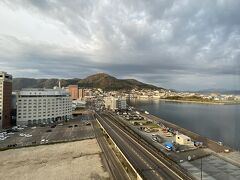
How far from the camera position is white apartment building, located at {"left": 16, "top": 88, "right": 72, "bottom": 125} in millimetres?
45250

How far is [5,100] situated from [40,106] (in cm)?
824

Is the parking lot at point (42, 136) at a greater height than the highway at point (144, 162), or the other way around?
the highway at point (144, 162)

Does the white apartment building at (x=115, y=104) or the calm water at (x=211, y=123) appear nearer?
the calm water at (x=211, y=123)

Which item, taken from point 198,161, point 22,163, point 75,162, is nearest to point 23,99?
point 22,163

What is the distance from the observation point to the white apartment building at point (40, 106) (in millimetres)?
45250

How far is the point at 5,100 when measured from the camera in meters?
41.1

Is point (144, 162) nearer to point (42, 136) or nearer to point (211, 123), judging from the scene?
point (42, 136)

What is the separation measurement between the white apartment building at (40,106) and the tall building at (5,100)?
2.59 meters

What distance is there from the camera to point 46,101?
4872cm

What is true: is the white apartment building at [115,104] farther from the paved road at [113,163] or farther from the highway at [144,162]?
the highway at [144,162]

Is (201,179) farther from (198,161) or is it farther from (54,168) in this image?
(54,168)

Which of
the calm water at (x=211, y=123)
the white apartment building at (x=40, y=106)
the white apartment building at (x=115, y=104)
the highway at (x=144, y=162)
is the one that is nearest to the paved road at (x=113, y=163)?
Result: the highway at (x=144, y=162)

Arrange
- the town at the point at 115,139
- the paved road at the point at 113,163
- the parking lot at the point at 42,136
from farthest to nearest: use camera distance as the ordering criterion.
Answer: the parking lot at the point at 42,136 < the town at the point at 115,139 < the paved road at the point at 113,163

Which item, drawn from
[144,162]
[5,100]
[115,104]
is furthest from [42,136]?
[115,104]
